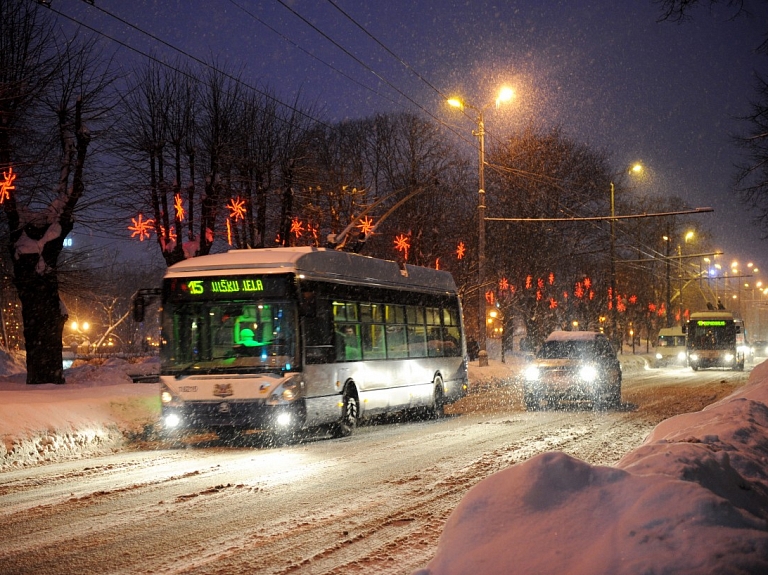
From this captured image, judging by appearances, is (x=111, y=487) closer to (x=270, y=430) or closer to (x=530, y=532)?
(x=270, y=430)

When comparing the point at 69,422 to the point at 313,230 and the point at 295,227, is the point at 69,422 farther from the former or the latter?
the point at 313,230

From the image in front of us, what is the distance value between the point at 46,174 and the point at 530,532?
21813mm

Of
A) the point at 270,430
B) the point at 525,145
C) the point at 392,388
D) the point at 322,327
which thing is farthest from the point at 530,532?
the point at 525,145

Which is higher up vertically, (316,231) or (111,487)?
(316,231)

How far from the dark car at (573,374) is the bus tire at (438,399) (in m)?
2.11

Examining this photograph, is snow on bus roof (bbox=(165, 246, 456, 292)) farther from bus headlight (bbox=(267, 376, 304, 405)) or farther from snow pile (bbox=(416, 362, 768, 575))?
snow pile (bbox=(416, 362, 768, 575))

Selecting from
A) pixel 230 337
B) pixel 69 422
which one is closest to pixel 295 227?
pixel 230 337

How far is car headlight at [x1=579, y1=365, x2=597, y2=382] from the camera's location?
68.8ft

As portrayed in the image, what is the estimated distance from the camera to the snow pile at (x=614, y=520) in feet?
14.4

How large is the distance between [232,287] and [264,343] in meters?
1.10

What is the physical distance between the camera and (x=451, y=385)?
21297 mm

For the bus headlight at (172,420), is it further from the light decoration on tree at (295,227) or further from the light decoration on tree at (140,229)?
the light decoration on tree at (295,227)

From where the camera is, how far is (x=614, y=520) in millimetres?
4879

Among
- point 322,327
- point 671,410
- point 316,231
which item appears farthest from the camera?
point 316,231
